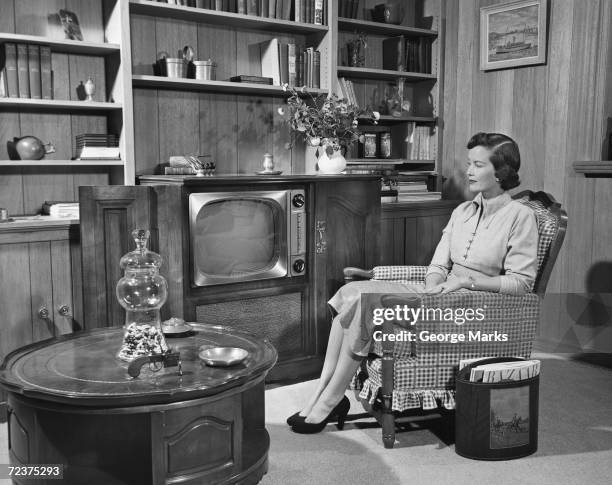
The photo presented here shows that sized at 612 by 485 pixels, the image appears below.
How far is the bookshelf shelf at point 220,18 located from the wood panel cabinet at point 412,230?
3.58ft

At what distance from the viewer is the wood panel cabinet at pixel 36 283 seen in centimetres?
279

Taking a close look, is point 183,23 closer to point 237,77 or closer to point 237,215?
point 237,77

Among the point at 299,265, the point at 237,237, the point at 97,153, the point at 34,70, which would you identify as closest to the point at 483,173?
the point at 299,265

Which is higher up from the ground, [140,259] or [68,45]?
[68,45]

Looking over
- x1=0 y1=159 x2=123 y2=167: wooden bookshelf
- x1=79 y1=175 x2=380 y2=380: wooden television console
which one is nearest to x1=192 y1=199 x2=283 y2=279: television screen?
x1=79 y1=175 x2=380 y2=380: wooden television console

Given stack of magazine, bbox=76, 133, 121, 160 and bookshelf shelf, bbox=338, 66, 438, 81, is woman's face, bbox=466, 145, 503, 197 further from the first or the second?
stack of magazine, bbox=76, 133, 121, 160

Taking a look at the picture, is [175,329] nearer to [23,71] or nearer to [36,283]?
[36,283]

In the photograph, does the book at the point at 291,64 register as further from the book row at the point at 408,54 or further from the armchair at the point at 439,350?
the armchair at the point at 439,350

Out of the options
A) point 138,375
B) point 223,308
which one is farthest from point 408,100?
point 138,375

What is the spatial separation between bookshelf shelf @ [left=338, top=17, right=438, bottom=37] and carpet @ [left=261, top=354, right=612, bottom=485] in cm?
219

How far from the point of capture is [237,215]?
10.4 ft

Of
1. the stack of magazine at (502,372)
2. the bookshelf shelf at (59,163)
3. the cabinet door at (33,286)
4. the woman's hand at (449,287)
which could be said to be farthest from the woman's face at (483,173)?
the cabinet door at (33,286)

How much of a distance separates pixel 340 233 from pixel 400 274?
535 millimetres

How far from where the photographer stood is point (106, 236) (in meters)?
2.86
